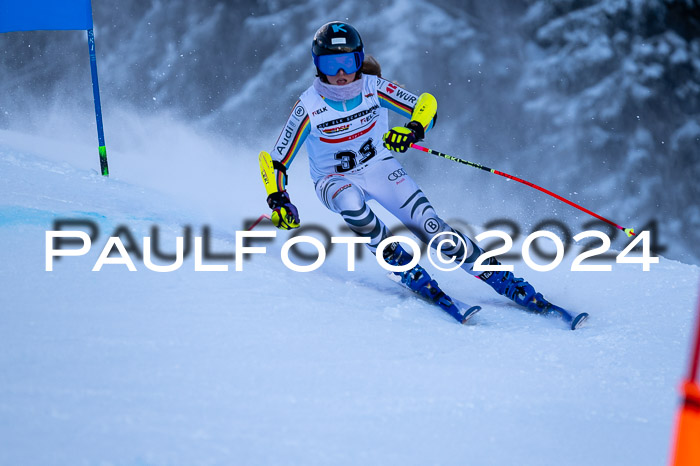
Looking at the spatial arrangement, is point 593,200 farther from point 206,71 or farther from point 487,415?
point 487,415

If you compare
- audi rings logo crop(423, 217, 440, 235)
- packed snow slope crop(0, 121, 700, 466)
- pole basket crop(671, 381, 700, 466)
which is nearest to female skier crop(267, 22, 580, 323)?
audi rings logo crop(423, 217, 440, 235)

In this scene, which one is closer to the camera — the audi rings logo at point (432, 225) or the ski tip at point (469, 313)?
the ski tip at point (469, 313)

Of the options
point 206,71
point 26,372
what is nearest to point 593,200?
point 206,71

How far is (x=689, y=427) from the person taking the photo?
51.9 inches

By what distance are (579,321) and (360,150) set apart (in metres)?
1.42

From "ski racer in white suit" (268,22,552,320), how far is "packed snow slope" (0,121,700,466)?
0.28 m

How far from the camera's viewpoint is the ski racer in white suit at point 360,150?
3.53 meters

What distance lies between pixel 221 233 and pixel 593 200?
9.66 meters

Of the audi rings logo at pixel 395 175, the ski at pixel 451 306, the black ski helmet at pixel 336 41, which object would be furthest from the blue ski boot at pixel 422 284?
the black ski helmet at pixel 336 41

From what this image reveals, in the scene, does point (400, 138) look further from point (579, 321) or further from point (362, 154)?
point (579, 321)

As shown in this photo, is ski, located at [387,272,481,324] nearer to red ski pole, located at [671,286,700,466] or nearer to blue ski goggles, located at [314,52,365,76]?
blue ski goggles, located at [314,52,365,76]

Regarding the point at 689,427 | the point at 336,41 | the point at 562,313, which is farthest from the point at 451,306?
the point at 689,427

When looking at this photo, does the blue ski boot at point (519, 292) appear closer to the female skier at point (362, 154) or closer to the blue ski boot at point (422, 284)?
the female skier at point (362, 154)

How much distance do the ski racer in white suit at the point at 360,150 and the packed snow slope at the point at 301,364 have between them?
281 mm
